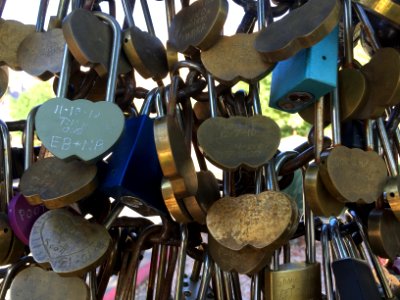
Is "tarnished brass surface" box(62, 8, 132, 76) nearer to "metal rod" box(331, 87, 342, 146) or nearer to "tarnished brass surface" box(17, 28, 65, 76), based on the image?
"tarnished brass surface" box(17, 28, 65, 76)

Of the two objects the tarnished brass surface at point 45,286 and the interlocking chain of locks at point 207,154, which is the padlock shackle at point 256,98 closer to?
the interlocking chain of locks at point 207,154

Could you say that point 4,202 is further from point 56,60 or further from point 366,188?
point 366,188

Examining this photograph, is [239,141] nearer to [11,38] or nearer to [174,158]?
[174,158]

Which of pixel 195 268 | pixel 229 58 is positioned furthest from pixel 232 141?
pixel 195 268

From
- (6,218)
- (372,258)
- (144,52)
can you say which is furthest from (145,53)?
(372,258)

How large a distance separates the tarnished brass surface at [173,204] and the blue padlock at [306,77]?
0.46 feet

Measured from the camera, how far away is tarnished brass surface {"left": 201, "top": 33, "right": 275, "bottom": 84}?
1.32 feet

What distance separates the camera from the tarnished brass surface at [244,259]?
0.39m

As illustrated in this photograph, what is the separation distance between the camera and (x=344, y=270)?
1.36 feet

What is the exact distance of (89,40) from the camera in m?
0.43

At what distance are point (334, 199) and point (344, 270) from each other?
6 centimetres

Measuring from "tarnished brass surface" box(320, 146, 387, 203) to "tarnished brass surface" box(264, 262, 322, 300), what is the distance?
0.08m

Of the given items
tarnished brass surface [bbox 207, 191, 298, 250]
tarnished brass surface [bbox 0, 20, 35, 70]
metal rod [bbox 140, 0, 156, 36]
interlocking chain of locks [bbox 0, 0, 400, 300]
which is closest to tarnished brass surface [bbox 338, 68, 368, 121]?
interlocking chain of locks [bbox 0, 0, 400, 300]

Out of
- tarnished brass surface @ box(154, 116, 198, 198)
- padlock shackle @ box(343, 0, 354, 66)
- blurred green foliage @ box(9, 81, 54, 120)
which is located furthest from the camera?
blurred green foliage @ box(9, 81, 54, 120)
